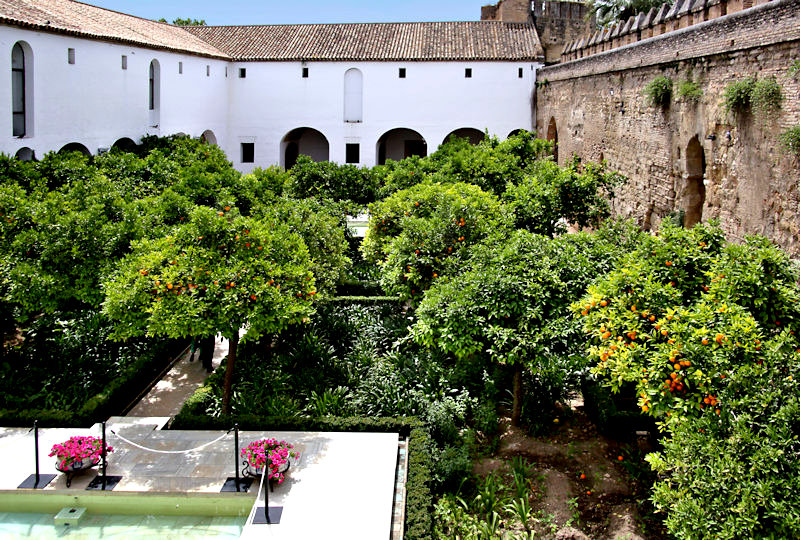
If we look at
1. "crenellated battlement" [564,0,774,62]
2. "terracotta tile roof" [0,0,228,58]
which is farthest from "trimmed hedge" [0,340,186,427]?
"crenellated battlement" [564,0,774,62]

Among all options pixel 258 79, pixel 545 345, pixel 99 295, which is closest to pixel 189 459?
pixel 99 295

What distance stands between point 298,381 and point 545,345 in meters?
4.09

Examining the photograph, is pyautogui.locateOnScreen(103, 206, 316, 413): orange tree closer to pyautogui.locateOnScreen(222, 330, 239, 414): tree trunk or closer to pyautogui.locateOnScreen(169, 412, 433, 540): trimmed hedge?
pyautogui.locateOnScreen(222, 330, 239, 414): tree trunk

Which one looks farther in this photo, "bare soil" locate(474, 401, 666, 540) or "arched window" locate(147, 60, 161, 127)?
"arched window" locate(147, 60, 161, 127)

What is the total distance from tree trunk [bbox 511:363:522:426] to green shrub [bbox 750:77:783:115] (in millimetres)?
5811

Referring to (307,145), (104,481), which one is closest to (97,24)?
(307,145)

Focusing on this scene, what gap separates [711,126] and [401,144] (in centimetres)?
2260

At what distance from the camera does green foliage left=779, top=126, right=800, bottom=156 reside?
10.8 metres

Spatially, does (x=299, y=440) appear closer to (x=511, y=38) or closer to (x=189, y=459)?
(x=189, y=459)

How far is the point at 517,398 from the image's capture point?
10164 mm

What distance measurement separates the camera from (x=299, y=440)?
9.57m

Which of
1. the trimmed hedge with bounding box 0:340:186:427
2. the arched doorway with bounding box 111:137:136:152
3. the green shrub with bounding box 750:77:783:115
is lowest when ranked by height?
the trimmed hedge with bounding box 0:340:186:427

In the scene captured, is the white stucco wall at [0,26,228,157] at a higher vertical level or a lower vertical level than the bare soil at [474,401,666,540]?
higher

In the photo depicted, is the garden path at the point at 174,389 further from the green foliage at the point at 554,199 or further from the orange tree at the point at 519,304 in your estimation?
the green foliage at the point at 554,199
